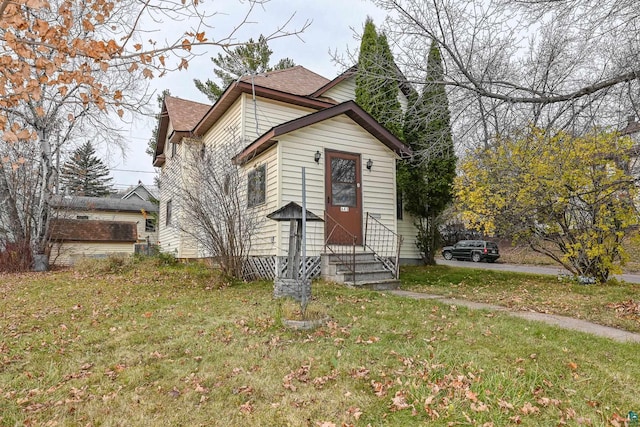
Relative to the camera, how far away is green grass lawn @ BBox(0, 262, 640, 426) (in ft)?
9.27

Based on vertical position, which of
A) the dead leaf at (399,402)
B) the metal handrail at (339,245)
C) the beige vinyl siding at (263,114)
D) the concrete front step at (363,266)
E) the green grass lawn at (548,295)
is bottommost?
the dead leaf at (399,402)

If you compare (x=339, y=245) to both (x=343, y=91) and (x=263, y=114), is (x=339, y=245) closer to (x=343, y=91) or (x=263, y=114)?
(x=263, y=114)

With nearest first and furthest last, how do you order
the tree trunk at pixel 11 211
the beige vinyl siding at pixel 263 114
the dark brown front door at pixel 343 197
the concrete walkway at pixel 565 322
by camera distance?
the concrete walkway at pixel 565 322 < the dark brown front door at pixel 343 197 < the beige vinyl siding at pixel 263 114 < the tree trunk at pixel 11 211

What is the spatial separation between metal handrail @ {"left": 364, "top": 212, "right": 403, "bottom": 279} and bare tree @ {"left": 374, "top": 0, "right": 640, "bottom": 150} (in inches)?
124

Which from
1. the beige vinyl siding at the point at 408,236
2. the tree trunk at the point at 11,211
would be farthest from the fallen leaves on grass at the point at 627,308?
the tree trunk at the point at 11,211

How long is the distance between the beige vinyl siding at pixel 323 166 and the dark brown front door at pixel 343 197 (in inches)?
6.0

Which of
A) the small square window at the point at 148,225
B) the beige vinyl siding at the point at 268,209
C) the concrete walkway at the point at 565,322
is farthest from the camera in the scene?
the small square window at the point at 148,225

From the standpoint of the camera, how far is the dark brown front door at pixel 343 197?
30.8 feet

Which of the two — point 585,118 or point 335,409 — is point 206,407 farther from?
point 585,118

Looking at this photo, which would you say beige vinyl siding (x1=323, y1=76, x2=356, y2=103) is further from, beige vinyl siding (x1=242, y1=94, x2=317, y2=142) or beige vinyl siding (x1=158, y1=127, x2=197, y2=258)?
beige vinyl siding (x1=158, y1=127, x2=197, y2=258)

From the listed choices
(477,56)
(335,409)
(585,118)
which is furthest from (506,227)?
(335,409)

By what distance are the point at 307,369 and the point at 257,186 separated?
A: 6783 millimetres

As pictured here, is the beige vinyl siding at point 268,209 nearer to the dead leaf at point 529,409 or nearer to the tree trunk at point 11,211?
the dead leaf at point 529,409

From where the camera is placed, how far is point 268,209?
30.2 ft
